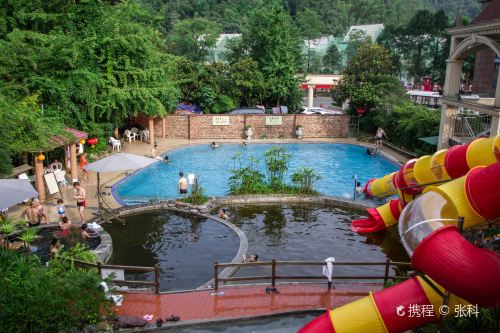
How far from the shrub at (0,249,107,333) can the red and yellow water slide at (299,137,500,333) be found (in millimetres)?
4249

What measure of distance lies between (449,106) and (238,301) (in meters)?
18.4

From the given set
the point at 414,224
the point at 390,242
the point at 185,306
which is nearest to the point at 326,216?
the point at 390,242

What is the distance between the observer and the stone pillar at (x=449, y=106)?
76.0 ft

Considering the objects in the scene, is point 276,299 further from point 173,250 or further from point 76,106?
point 76,106

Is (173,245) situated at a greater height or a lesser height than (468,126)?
lesser

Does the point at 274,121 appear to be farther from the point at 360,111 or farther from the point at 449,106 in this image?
the point at 449,106

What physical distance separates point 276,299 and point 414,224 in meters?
4.86

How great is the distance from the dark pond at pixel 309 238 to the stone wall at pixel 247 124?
16.2m

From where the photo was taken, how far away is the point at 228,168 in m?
26.0

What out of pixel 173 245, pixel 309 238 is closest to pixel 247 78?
pixel 309 238

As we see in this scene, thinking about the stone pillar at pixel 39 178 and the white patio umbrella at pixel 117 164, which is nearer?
the white patio umbrella at pixel 117 164

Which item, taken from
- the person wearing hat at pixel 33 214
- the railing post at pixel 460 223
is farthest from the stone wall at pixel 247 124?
the railing post at pixel 460 223

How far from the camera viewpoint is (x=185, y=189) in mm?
18281

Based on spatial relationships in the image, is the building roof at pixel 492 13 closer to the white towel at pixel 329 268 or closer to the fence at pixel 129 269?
the white towel at pixel 329 268
